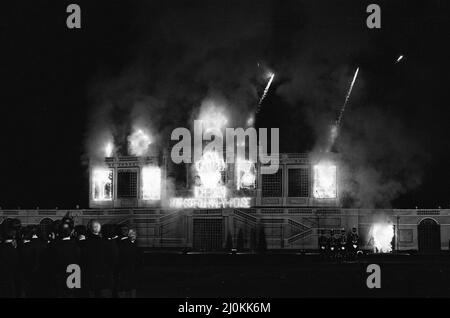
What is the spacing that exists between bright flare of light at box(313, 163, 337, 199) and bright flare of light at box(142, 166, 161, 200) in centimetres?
1246

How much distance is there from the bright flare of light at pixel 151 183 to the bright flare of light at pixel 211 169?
3.46 meters

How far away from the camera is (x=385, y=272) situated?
3497 centimetres

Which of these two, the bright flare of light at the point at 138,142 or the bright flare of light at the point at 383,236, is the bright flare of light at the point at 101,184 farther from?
the bright flare of light at the point at 383,236

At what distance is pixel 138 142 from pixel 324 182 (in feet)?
54.1

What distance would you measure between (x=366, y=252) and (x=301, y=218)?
5.90 meters

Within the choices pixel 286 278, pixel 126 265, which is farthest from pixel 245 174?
pixel 126 265

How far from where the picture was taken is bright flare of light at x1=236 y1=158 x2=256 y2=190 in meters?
60.5

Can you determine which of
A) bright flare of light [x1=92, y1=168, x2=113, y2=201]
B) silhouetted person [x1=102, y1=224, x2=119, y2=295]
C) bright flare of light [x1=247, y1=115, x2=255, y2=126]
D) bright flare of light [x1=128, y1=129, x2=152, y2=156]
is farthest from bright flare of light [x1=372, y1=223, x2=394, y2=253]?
silhouetted person [x1=102, y1=224, x2=119, y2=295]

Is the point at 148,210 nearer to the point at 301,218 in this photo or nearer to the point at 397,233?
the point at 301,218

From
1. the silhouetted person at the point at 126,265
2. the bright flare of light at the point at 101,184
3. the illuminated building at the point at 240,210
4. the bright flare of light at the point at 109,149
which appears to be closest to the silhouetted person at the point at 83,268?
the silhouetted person at the point at 126,265

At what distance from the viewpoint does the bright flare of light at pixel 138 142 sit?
64875 millimetres

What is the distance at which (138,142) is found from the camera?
214 ft
